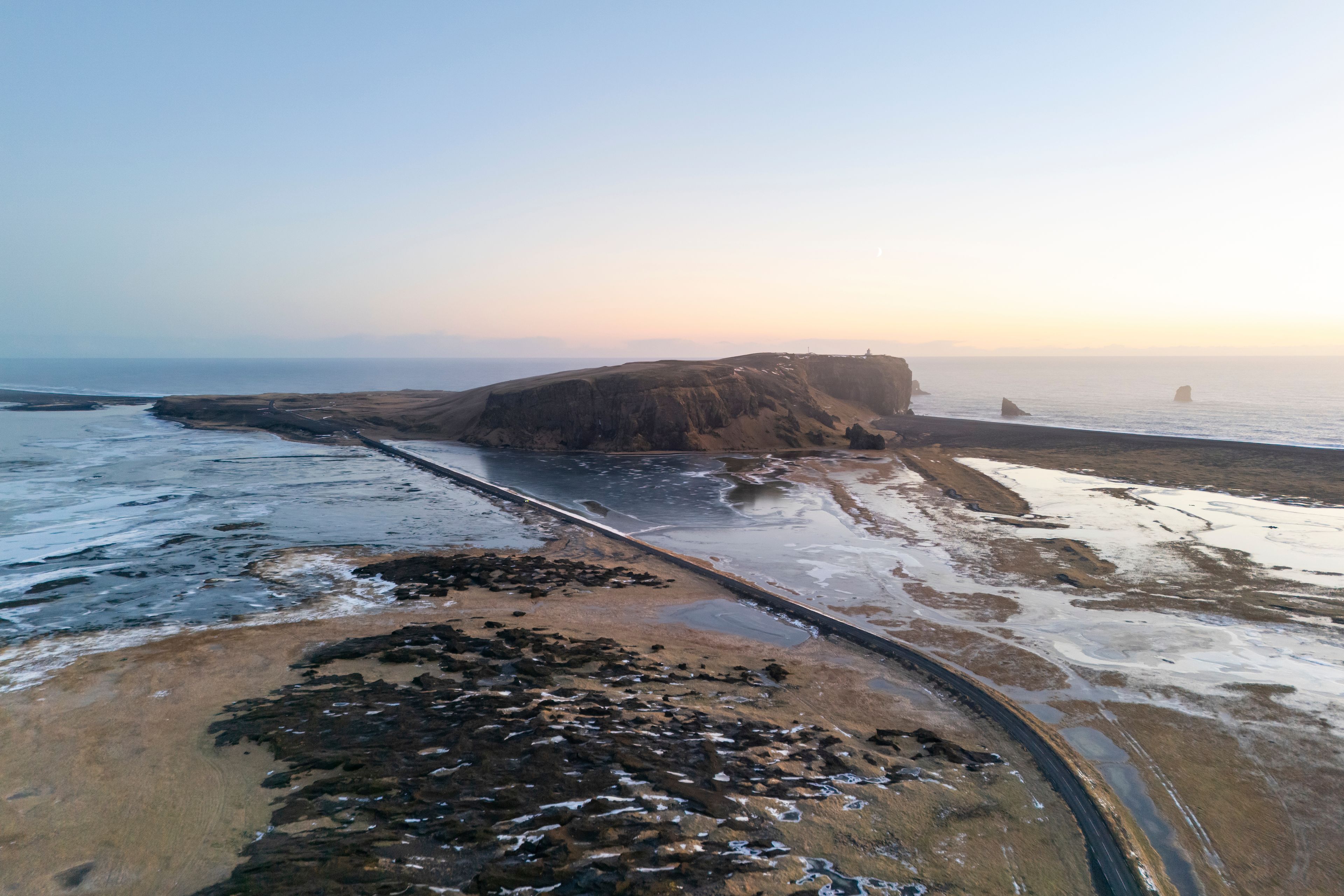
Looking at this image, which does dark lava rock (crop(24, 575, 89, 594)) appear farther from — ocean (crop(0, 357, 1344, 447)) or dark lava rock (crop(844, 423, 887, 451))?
ocean (crop(0, 357, 1344, 447))

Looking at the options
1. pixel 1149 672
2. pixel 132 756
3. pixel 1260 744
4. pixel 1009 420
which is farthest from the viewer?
pixel 1009 420

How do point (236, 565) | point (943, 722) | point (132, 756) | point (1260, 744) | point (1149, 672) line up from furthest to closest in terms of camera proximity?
point (236, 565) < point (1149, 672) < point (943, 722) < point (1260, 744) < point (132, 756)

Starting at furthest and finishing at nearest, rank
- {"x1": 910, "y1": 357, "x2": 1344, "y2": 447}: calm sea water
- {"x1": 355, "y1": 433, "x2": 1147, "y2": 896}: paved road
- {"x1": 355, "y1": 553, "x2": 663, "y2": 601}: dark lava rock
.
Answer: {"x1": 910, "y1": 357, "x2": 1344, "y2": 447}: calm sea water → {"x1": 355, "y1": 553, "x2": 663, "y2": 601}: dark lava rock → {"x1": 355, "y1": 433, "x2": 1147, "y2": 896}: paved road

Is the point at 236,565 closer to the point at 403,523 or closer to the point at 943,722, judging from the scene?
the point at 403,523

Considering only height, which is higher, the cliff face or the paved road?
the cliff face

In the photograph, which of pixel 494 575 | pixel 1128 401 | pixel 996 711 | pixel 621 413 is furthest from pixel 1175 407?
pixel 494 575

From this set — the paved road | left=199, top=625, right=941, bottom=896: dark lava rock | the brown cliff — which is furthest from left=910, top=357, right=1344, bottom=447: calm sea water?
left=199, top=625, right=941, bottom=896: dark lava rock

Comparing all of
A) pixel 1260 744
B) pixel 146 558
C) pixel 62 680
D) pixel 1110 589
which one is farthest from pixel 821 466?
pixel 62 680

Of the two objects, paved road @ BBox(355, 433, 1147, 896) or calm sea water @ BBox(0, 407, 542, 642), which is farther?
calm sea water @ BBox(0, 407, 542, 642)

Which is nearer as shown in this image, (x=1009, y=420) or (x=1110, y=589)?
(x=1110, y=589)
